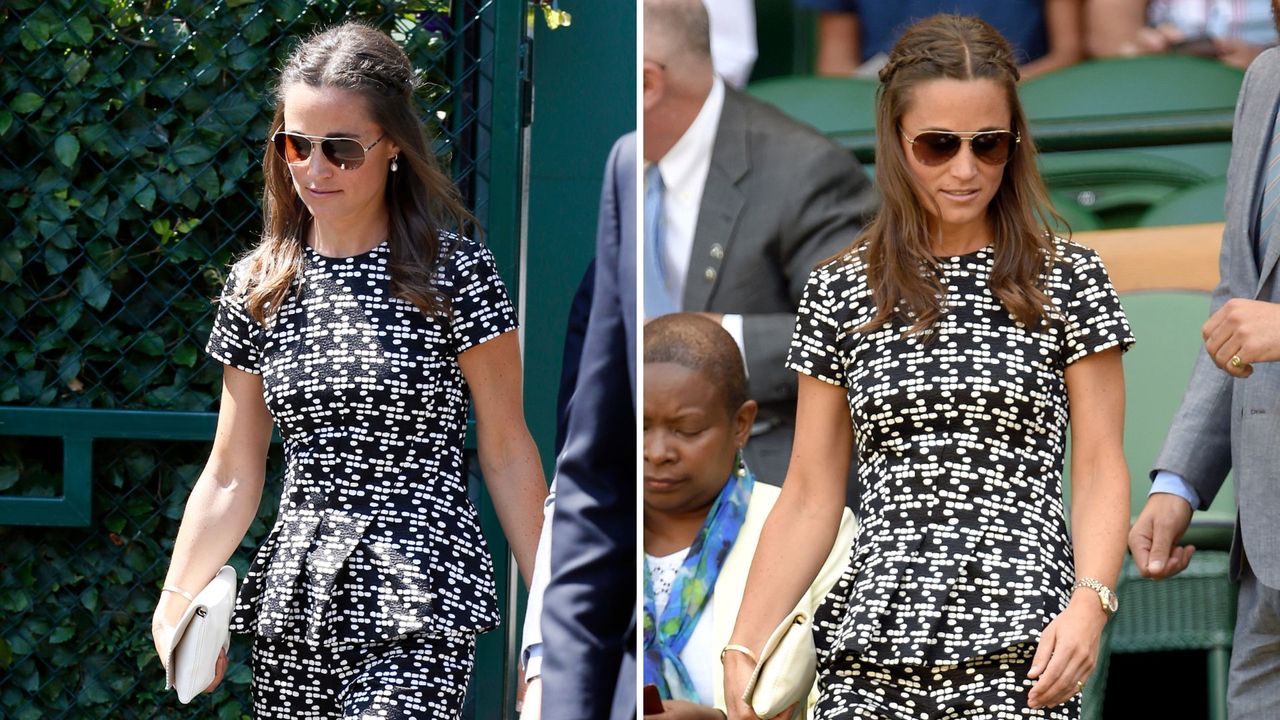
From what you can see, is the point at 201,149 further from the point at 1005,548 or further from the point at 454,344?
the point at 1005,548

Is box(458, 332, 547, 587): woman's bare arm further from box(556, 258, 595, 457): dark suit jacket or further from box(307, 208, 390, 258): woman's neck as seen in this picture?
box(556, 258, 595, 457): dark suit jacket

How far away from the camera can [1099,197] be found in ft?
12.1

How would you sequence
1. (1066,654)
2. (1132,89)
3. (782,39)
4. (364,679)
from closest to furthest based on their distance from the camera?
(1066,654) → (364,679) → (782,39) → (1132,89)

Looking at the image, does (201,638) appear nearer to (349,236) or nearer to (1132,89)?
(349,236)

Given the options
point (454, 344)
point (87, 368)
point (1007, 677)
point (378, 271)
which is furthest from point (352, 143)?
point (87, 368)

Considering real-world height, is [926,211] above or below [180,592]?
above

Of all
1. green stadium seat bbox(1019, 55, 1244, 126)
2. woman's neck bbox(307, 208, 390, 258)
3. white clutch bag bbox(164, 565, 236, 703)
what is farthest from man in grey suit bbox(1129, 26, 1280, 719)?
white clutch bag bbox(164, 565, 236, 703)

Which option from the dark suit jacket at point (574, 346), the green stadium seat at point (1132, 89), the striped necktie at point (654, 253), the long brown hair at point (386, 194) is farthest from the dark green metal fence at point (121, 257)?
the dark suit jacket at point (574, 346)

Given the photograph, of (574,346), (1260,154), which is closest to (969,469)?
(574,346)

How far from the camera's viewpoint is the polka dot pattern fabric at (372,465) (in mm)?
2713

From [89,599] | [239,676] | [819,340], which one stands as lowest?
[239,676]

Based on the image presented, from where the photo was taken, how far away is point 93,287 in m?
4.25

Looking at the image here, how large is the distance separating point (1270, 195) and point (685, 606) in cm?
131

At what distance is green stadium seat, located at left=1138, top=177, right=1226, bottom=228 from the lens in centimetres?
361
